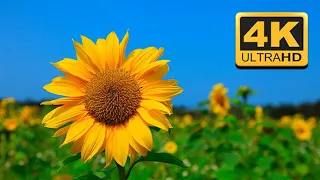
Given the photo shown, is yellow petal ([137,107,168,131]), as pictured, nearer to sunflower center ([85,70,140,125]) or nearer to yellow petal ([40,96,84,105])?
sunflower center ([85,70,140,125])

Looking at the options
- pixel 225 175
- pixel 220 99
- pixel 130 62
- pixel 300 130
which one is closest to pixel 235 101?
pixel 220 99

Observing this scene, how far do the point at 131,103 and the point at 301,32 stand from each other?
2.19 meters

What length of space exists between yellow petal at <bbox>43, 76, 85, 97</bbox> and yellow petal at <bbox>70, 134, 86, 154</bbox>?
4.5 inches

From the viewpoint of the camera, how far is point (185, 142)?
4148 millimetres

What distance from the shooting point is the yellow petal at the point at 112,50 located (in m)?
1.40

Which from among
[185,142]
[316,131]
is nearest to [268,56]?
[185,142]

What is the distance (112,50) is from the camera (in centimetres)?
141

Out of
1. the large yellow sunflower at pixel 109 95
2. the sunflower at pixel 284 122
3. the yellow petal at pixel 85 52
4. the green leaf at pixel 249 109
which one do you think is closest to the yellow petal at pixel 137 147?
the large yellow sunflower at pixel 109 95

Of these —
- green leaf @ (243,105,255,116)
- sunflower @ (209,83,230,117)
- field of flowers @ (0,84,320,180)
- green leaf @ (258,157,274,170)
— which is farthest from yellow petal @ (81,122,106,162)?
sunflower @ (209,83,230,117)

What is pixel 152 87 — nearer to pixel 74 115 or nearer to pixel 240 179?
pixel 74 115

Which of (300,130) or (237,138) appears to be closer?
(237,138)

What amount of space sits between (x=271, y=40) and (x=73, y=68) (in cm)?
205

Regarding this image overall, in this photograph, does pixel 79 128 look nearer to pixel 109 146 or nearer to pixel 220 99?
pixel 109 146

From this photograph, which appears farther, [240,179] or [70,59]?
[240,179]
